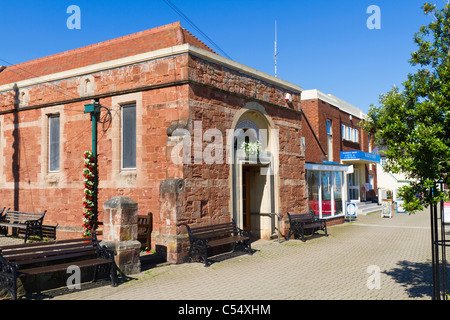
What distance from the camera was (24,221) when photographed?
41.1 feet

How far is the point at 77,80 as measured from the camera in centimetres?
1180

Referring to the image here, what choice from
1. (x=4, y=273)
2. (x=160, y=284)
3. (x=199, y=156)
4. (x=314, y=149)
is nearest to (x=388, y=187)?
(x=314, y=149)

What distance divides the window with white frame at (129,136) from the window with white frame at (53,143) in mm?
2847

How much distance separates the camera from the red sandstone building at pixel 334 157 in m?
17.3

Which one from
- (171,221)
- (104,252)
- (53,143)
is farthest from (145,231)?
(53,143)

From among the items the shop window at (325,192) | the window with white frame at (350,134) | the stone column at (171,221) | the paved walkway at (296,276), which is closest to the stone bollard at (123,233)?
the paved walkway at (296,276)

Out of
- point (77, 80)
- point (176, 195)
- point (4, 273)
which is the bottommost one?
point (4, 273)

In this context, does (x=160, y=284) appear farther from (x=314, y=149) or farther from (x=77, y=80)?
(x=314, y=149)

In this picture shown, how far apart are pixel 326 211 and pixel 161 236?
10.1 meters

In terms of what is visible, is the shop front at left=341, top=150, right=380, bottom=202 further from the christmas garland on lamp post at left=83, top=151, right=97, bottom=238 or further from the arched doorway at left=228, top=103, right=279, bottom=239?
the christmas garland on lamp post at left=83, top=151, right=97, bottom=238

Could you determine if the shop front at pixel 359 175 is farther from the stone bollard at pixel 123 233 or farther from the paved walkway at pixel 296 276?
the stone bollard at pixel 123 233

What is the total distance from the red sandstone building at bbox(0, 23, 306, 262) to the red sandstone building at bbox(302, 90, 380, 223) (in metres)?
3.21

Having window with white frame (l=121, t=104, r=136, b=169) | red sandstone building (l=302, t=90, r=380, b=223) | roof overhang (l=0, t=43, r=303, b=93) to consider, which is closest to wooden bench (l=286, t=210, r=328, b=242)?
red sandstone building (l=302, t=90, r=380, b=223)

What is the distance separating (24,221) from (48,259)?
21.5 feet
